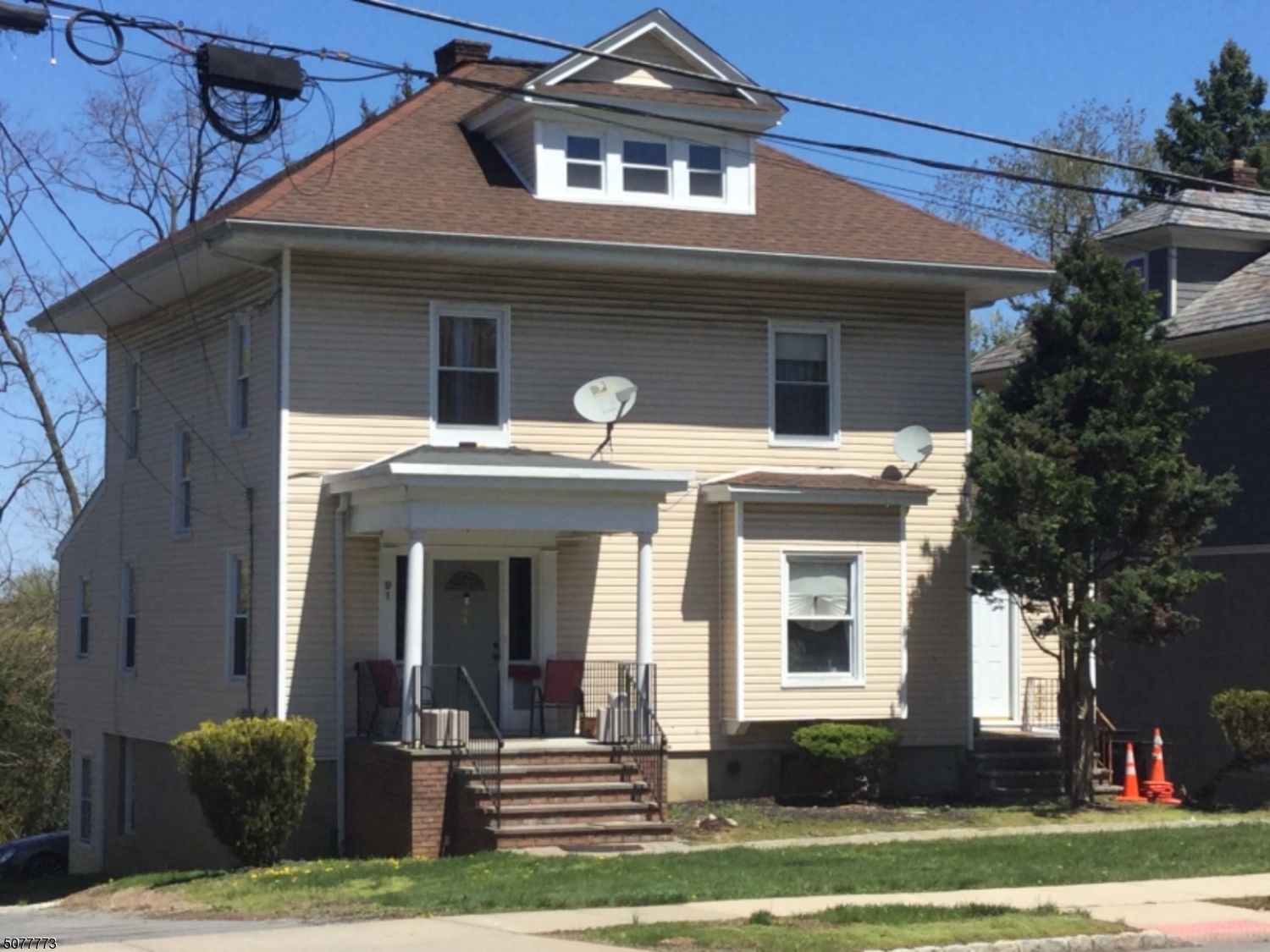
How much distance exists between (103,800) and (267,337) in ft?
30.4

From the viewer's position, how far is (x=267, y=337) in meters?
22.1

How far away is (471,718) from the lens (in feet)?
73.6

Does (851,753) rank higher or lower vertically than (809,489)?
lower

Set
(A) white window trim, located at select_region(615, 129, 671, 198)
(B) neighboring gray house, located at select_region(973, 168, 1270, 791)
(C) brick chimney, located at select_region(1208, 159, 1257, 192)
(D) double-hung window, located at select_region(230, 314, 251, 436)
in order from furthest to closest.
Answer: (C) brick chimney, located at select_region(1208, 159, 1257, 192), (B) neighboring gray house, located at select_region(973, 168, 1270, 791), (A) white window trim, located at select_region(615, 129, 671, 198), (D) double-hung window, located at select_region(230, 314, 251, 436)

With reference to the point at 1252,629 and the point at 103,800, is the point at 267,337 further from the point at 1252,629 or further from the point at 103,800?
the point at 1252,629

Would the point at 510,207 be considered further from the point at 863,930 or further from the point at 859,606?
the point at 863,930

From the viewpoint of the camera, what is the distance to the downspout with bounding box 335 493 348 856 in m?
21.3

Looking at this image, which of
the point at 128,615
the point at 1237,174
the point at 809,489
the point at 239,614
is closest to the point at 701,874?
the point at 809,489

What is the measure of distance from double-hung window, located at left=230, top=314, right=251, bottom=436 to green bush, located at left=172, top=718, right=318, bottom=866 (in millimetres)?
5318

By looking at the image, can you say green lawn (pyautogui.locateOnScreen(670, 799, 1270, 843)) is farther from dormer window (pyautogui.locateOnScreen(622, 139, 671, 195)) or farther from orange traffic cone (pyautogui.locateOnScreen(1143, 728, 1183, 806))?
dormer window (pyautogui.locateOnScreen(622, 139, 671, 195))

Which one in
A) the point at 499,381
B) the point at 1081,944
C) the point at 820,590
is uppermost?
the point at 499,381

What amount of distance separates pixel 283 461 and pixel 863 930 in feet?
35.5

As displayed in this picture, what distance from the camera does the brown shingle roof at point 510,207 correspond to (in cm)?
2186

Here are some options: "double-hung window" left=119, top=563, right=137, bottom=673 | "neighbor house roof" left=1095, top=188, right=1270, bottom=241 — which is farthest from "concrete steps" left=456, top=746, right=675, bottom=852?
"neighbor house roof" left=1095, top=188, right=1270, bottom=241
